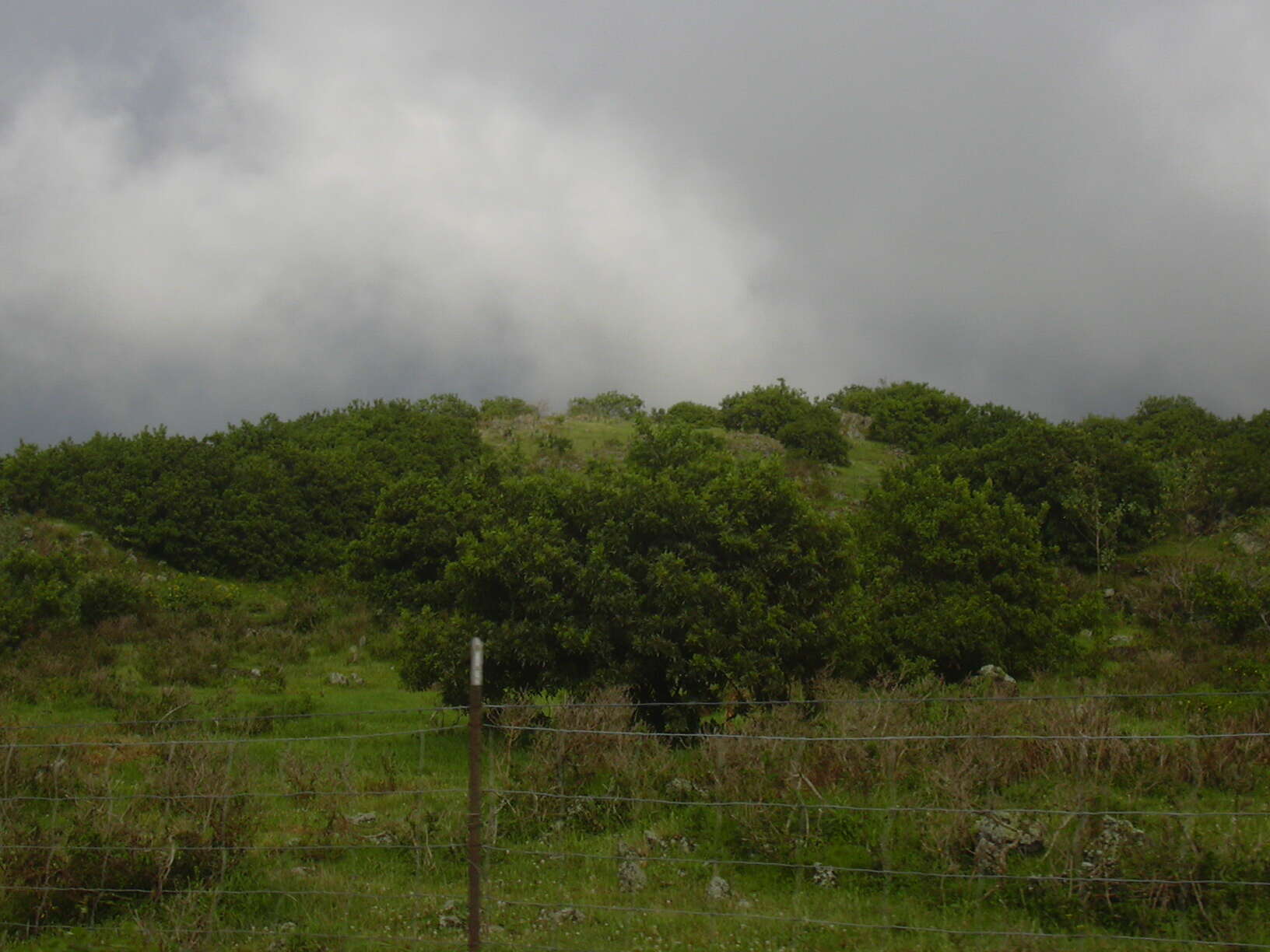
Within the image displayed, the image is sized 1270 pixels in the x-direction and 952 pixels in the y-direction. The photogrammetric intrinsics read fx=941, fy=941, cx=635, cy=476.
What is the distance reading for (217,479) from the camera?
3781 centimetres

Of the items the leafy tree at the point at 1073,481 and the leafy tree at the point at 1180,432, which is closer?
the leafy tree at the point at 1073,481

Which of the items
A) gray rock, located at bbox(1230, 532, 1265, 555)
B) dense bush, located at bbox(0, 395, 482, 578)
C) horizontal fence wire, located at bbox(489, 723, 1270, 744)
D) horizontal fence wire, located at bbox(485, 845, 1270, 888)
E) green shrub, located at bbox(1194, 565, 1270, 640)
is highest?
dense bush, located at bbox(0, 395, 482, 578)

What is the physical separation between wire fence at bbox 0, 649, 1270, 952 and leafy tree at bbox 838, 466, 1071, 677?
29.4ft

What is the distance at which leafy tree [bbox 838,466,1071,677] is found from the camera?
20781mm

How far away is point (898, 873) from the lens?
247 inches

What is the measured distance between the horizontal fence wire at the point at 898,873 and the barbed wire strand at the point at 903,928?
0.37 m

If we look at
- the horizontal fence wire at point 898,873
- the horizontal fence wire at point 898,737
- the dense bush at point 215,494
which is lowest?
the horizontal fence wire at point 898,873

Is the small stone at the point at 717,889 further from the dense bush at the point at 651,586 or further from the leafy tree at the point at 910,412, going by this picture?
the leafy tree at the point at 910,412

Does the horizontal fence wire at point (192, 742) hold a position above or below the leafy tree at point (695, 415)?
below

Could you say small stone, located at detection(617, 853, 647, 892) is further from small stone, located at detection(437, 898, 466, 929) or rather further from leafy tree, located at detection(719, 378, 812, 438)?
leafy tree, located at detection(719, 378, 812, 438)

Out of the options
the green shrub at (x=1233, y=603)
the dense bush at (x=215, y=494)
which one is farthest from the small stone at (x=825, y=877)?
the dense bush at (x=215, y=494)

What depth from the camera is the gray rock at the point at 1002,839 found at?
322 inches

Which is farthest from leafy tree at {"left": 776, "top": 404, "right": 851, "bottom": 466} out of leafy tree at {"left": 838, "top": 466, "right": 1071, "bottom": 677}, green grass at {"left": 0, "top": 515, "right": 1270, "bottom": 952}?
green grass at {"left": 0, "top": 515, "right": 1270, "bottom": 952}

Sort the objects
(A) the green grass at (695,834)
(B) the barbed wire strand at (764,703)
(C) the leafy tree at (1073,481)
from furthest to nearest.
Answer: (C) the leafy tree at (1073,481)
(B) the barbed wire strand at (764,703)
(A) the green grass at (695,834)
